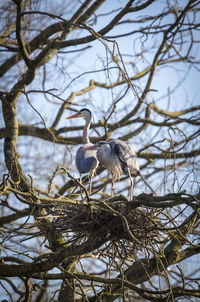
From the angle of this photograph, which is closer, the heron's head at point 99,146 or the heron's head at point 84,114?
the heron's head at point 99,146

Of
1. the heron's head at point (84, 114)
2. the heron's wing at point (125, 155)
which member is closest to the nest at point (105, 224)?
the heron's wing at point (125, 155)

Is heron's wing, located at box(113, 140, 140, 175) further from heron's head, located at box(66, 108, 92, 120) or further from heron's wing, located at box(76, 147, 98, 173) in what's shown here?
heron's head, located at box(66, 108, 92, 120)

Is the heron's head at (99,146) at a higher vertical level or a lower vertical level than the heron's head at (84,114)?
lower

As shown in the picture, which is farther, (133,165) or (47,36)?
(47,36)

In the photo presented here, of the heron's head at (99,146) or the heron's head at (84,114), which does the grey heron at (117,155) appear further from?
the heron's head at (84,114)

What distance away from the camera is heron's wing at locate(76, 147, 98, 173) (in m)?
5.11

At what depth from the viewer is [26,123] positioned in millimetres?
6441

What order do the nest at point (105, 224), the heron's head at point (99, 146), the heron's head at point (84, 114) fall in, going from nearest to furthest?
the nest at point (105, 224)
the heron's head at point (99, 146)
the heron's head at point (84, 114)

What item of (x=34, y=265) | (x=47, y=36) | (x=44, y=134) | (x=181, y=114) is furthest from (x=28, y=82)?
(x=181, y=114)

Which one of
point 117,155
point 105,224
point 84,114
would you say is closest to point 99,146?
point 117,155

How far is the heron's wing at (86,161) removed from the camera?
5.11 m

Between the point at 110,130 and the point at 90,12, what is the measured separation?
1.99 meters

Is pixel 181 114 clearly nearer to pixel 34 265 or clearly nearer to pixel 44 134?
pixel 44 134

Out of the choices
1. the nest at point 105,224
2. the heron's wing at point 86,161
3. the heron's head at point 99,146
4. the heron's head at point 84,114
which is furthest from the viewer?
the heron's head at point 84,114
